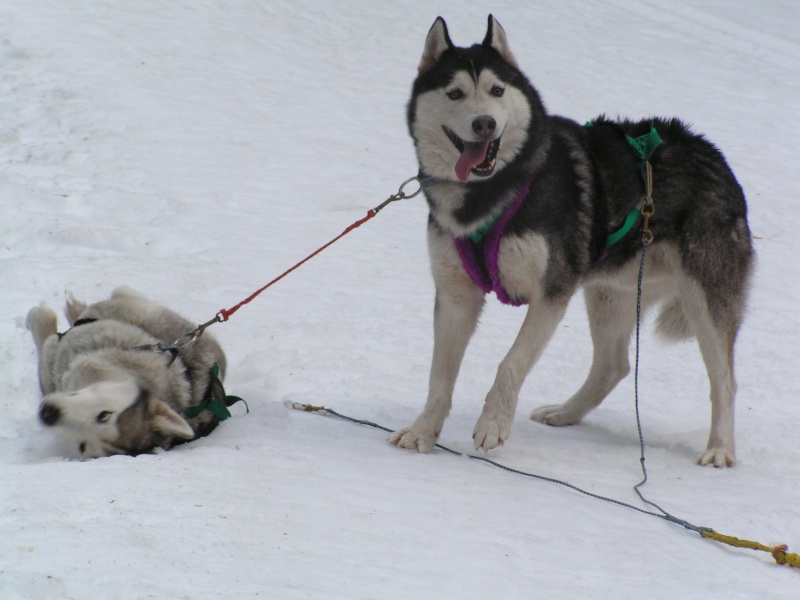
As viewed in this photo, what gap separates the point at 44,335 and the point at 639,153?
3.03 m

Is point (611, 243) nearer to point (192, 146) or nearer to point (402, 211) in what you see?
point (402, 211)

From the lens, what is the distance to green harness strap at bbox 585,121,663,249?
13.3 feet

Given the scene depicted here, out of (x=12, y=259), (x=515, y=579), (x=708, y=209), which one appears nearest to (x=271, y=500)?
(x=515, y=579)

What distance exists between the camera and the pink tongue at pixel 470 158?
11.9ft

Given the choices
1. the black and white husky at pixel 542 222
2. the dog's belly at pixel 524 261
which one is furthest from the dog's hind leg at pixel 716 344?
the dog's belly at pixel 524 261

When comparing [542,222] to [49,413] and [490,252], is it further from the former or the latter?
[49,413]

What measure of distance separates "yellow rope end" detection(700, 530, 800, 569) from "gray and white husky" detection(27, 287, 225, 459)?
6.79 ft

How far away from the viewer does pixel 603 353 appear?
15.5ft

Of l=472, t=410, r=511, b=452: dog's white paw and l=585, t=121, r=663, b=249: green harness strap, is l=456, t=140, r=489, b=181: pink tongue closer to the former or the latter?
l=585, t=121, r=663, b=249: green harness strap

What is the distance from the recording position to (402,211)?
8.37 meters

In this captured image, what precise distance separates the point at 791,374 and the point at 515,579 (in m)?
3.54

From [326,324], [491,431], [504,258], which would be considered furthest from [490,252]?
[326,324]

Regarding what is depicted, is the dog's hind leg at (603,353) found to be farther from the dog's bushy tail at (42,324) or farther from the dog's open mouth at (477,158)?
the dog's bushy tail at (42,324)

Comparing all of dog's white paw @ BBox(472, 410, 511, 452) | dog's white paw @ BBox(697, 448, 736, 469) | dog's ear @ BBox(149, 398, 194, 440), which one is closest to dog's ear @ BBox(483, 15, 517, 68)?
dog's white paw @ BBox(472, 410, 511, 452)
